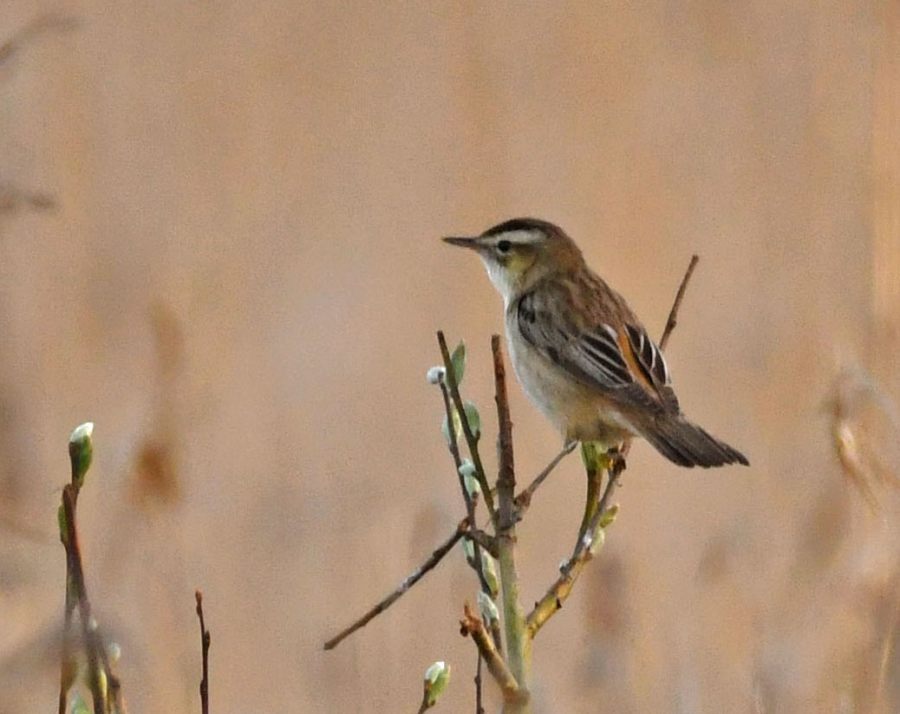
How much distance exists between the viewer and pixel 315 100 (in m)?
4.05

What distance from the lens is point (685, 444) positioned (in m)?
2.53

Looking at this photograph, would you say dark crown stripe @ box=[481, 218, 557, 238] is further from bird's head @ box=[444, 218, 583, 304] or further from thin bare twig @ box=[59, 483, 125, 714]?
thin bare twig @ box=[59, 483, 125, 714]

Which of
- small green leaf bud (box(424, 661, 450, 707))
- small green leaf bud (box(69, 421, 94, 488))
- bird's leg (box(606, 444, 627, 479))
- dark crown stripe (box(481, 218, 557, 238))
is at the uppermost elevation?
dark crown stripe (box(481, 218, 557, 238))

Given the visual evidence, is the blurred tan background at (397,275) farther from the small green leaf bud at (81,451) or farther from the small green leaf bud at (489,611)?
the small green leaf bud at (81,451)

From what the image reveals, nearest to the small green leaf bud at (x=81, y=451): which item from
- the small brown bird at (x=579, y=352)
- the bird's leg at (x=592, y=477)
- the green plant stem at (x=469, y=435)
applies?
the green plant stem at (x=469, y=435)

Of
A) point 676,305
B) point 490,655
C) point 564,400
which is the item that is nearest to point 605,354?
point 564,400

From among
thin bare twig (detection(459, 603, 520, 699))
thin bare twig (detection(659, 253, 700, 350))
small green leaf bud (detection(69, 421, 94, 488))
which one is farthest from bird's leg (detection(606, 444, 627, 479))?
small green leaf bud (detection(69, 421, 94, 488))

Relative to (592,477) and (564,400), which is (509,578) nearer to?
(592,477)

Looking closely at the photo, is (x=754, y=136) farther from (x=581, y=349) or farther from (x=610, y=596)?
(x=610, y=596)

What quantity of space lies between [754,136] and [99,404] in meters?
1.93

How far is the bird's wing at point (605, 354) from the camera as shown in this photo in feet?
8.84

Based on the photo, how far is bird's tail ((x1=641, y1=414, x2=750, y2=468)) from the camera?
245 cm

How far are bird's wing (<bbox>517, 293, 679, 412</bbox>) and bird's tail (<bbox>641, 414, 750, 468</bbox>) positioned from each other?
0.18 feet

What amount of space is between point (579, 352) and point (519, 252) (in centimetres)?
42
